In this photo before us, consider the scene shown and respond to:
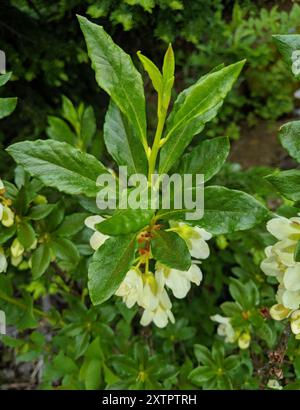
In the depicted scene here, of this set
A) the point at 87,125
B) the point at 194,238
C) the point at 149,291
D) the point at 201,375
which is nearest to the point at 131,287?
the point at 149,291

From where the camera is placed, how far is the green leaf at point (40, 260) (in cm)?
114

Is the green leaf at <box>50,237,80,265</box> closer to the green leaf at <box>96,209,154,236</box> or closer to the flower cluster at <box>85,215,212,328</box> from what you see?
the flower cluster at <box>85,215,212,328</box>

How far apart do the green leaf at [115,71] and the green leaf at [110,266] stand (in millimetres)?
219

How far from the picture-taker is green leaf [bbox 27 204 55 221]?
1130 millimetres

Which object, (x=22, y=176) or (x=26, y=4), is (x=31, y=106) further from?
(x=22, y=176)

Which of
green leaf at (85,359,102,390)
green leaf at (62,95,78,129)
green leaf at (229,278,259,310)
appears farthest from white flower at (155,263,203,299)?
green leaf at (62,95,78,129)

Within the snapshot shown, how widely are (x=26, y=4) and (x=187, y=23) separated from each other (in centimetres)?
51

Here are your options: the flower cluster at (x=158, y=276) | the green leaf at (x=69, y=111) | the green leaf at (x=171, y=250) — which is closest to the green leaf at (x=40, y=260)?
the flower cluster at (x=158, y=276)

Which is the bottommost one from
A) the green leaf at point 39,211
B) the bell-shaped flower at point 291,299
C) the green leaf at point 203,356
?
the green leaf at point 203,356

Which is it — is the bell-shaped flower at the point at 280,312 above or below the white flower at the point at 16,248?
below

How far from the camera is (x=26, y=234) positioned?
3.62 feet

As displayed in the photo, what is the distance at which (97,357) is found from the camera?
4.43 feet

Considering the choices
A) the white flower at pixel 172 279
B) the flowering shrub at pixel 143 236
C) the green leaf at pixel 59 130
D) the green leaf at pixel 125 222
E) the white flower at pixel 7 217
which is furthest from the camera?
the green leaf at pixel 59 130

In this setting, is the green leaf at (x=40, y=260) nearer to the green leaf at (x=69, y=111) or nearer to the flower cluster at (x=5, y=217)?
the flower cluster at (x=5, y=217)
